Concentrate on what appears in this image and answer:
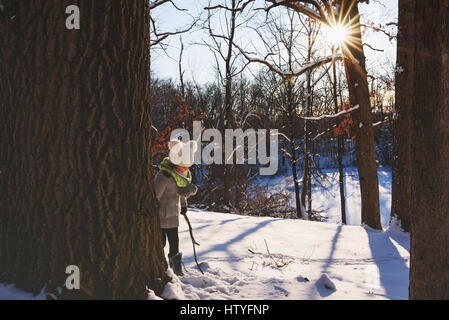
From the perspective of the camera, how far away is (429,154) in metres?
2.11

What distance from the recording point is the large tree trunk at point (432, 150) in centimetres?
209

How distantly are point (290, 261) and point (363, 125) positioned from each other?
4.25 meters

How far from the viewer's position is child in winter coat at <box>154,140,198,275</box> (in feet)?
10.3

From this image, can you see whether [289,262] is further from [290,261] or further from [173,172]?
[173,172]

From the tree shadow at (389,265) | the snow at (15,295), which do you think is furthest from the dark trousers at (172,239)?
the tree shadow at (389,265)

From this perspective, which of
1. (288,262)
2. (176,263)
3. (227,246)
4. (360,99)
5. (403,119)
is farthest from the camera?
(360,99)

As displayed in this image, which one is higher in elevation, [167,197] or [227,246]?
[167,197]

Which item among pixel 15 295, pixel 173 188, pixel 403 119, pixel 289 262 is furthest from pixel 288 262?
pixel 403 119

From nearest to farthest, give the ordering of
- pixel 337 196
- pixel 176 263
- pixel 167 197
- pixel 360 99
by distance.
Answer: pixel 176 263 → pixel 167 197 → pixel 360 99 → pixel 337 196

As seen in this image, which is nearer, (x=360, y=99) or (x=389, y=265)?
(x=389, y=265)

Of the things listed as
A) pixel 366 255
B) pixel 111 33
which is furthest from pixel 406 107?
pixel 111 33

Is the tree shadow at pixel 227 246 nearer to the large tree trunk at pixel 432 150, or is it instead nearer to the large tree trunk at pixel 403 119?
the large tree trunk at pixel 432 150

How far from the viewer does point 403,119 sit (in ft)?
19.4
